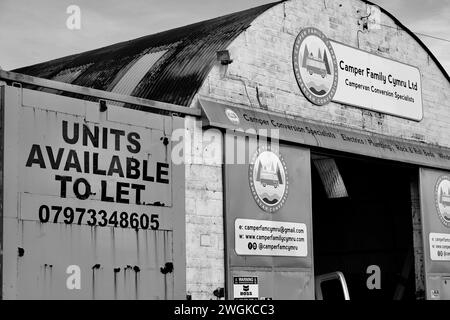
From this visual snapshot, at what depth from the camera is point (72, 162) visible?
36.6ft

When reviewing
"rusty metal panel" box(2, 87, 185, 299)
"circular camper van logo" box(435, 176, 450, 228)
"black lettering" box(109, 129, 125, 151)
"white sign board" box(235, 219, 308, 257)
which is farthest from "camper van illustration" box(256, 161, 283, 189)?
"circular camper van logo" box(435, 176, 450, 228)

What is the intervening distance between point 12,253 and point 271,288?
4.64 meters

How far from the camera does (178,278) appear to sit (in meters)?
12.2

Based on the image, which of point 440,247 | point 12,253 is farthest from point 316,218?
point 12,253

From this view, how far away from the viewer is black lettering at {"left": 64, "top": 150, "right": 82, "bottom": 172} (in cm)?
1111

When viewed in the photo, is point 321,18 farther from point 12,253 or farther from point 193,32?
point 12,253

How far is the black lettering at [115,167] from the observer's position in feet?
38.2

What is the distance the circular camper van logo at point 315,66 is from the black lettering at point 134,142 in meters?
4.08

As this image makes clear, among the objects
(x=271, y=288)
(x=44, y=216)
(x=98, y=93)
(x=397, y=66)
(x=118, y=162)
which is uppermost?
(x=397, y=66)

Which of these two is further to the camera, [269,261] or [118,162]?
[269,261]

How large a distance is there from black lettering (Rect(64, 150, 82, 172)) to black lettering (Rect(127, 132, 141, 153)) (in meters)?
0.91

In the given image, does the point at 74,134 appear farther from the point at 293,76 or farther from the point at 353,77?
the point at 353,77

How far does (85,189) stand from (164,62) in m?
3.84

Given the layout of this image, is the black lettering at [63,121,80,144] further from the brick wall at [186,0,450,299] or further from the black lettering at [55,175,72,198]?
the brick wall at [186,0,450,299]
